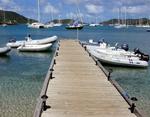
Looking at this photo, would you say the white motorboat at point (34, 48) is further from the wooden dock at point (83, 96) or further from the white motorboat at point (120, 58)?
the wooden dock at point (83, 96)

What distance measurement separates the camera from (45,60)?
30578 mm

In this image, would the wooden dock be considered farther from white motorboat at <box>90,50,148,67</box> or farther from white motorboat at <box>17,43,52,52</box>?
white motorboat at <box>17,43,52,52</box>

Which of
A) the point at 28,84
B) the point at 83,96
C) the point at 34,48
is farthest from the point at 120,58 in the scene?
the point at 83,96

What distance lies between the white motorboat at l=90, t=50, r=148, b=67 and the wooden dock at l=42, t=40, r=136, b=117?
330 inches

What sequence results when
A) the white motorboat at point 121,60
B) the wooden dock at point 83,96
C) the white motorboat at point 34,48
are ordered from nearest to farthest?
1. the wooden dock at point 83,96
2. the white motorboat at point 121,60
3. the white motorboat at point 34,48

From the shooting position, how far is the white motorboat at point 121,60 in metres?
25.0

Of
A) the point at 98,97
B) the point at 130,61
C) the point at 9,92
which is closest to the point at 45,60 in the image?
the point at 130,61

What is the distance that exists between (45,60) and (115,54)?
6.88 metres

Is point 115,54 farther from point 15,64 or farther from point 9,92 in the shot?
point 9,92

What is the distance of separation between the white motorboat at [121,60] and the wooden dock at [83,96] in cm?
838


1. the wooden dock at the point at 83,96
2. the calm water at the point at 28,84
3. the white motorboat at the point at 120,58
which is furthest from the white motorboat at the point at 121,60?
the wooden dock at the point at 83,96

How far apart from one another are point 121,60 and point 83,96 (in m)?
14.0

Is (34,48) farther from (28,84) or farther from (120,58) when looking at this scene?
(28,84)

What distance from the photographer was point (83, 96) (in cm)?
1164
